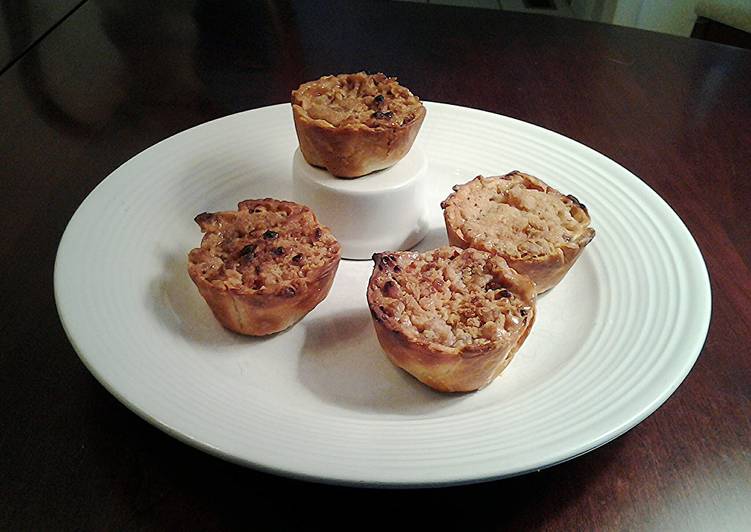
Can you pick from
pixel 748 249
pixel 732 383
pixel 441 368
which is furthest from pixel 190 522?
pixel 748 249

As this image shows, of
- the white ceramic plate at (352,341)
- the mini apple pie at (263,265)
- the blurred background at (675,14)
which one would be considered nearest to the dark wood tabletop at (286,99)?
the white ceramic plate at (352,341)

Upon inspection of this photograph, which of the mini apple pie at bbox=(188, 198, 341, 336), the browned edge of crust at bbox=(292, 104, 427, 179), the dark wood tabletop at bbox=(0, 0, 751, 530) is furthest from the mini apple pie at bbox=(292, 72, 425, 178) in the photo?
the dark wood tabletop at bbox=(0, 0, 751, 530)

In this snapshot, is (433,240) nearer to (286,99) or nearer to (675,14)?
(286,99)

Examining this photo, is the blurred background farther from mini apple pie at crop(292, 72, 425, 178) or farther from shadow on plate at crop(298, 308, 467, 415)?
shadow on plate at crop(298, 308, 467, 415)

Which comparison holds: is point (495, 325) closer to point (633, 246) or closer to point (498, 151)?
point (633, 246)

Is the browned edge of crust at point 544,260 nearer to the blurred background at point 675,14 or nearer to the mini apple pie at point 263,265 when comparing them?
the mini apple pie at point 263,265

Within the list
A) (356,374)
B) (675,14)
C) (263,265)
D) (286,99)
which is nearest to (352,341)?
(356,374)
